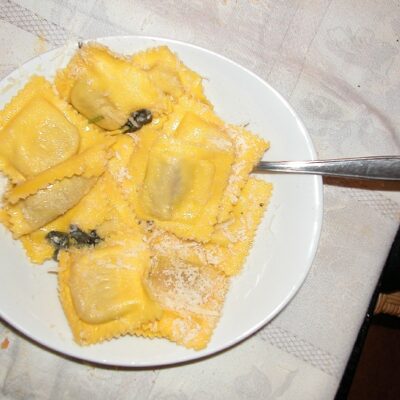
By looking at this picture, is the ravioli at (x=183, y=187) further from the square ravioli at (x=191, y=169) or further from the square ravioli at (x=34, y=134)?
the square ravioli at (x=34, y=134)

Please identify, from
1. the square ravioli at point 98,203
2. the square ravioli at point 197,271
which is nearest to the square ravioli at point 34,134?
the square ravioli at point 98,203

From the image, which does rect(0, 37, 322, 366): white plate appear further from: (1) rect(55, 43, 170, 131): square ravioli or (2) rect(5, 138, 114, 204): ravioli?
(2) rect(5, 138, 114, 204): ravioli

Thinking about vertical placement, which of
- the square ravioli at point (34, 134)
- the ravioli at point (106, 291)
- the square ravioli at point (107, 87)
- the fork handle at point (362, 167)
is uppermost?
the fork handle at point (362, 167)

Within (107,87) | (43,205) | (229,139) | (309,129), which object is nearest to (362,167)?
(309,129)

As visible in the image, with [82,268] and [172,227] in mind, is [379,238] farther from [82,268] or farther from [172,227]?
[82,268]

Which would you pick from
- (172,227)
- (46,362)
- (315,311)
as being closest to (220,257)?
(172,227)
